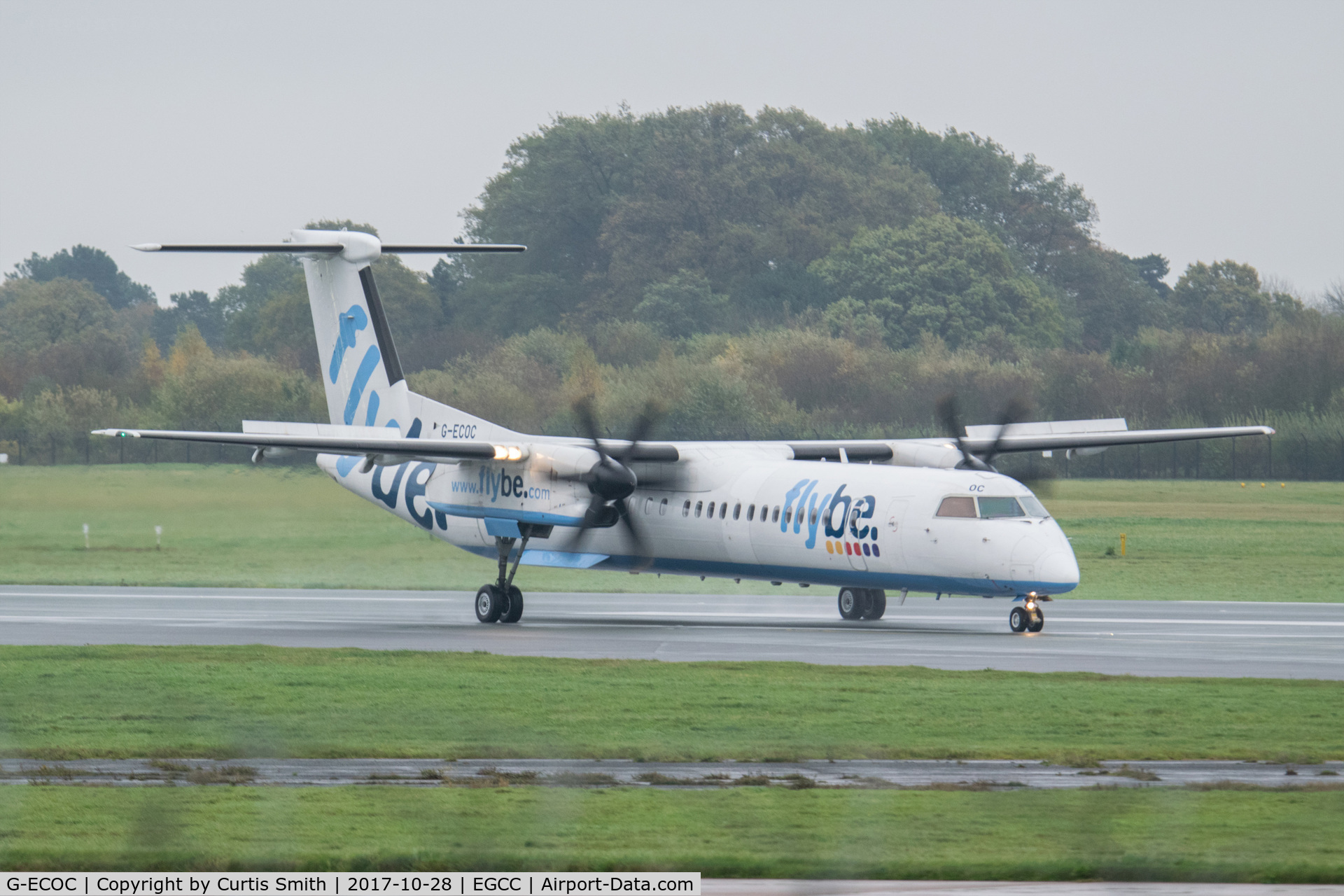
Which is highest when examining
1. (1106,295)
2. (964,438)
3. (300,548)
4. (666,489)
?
(1106,295)

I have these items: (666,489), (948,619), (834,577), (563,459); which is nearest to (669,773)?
(834,577)

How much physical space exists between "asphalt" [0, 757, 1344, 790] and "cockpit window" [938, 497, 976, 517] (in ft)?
38.7

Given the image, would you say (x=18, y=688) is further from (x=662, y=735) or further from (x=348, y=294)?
(x=348, y=294)

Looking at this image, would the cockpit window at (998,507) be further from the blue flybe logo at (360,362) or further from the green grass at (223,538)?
the green grass at (223,538)

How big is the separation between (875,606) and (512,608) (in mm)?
6113

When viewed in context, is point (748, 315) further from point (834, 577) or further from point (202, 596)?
point (834, 577)

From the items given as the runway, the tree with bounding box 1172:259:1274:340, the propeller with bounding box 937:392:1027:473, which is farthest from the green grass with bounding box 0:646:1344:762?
the tree with bounding box 1172:259:1274:340

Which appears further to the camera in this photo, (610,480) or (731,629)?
(731,629)

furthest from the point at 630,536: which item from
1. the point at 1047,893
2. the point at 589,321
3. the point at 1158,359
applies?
the point at 589,321

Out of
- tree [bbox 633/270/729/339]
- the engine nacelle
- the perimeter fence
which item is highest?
tree [bbox 633/270/729/339]

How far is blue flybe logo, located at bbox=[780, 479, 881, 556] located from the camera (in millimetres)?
26000

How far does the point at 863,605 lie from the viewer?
28688 millimetres

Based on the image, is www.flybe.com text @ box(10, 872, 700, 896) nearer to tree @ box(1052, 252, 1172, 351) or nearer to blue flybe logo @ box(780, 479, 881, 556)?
blue flybe logo @ box(780, 479, 881, 556)

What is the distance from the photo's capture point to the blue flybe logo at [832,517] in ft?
85.3
